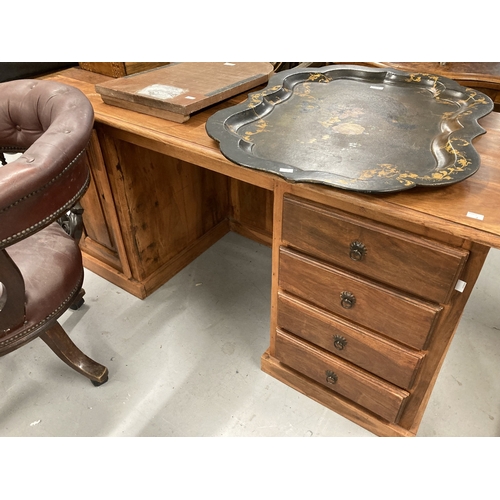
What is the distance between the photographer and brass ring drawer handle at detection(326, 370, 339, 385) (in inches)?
51.5

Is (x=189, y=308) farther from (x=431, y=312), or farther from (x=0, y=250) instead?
(x=431, y=312)

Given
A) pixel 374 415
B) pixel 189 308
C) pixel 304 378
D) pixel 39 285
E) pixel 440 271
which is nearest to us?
pixel 440 271

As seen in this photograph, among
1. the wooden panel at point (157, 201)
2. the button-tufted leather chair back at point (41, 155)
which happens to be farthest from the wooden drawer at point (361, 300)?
the wooden panel at point (157, 201)

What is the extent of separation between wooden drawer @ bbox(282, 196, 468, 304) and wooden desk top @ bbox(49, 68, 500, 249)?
0.05 metres

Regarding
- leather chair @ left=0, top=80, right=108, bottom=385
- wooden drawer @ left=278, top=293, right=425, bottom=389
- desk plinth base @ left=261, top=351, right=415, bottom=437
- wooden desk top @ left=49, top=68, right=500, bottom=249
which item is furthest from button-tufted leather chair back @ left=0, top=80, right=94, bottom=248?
desk plinth base @ left=261, top=351, right=415, bottom=437

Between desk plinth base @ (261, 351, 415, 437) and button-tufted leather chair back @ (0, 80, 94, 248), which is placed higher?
button-tufted leather chair back @ (0, 80, 94, 248)

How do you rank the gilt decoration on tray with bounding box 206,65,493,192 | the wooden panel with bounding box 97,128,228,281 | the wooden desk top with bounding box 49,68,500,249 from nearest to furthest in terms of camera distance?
the wooden desk top with bounding box 49,68,500,249, the gilt decoration on tray with bounding box 206,65,493,192, the wooden panel with bounding box 97,128,228,281

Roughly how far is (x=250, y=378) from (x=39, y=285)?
31.5 inches

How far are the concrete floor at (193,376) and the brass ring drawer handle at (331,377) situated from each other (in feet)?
0.51

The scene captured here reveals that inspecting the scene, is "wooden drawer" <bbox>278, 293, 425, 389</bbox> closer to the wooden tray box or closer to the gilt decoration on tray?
the gilt decoration on tray

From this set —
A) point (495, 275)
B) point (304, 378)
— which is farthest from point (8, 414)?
point (495, 275)

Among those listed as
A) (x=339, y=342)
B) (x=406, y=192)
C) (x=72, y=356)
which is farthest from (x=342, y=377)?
(x=72, y=356)

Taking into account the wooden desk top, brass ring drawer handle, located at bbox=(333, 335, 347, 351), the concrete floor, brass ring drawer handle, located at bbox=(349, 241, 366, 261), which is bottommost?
the concrete floor

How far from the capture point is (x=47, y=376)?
1533mm
